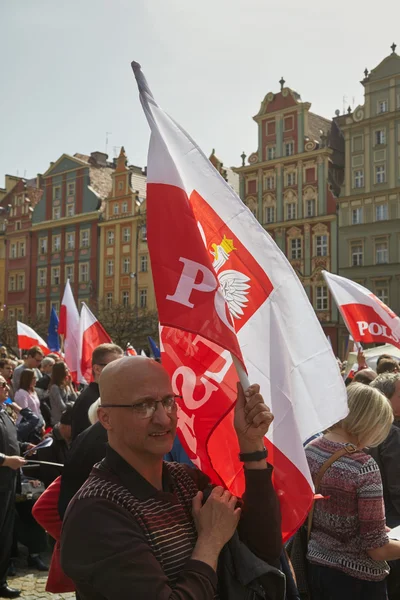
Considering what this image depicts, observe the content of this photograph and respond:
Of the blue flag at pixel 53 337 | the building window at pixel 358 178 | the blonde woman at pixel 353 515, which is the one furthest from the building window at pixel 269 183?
the blonde woman at pixel 353 515

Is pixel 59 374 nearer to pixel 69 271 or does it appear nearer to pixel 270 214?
pixel 270 214

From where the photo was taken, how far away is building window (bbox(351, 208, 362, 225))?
1302 inches

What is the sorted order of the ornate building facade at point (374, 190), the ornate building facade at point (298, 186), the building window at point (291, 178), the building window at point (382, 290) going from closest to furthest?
the ornate building facade at point (374, 190)
the building window at point (382, 290)
the ornate building facade at point (298, 186)
the building window at point (291, 178)

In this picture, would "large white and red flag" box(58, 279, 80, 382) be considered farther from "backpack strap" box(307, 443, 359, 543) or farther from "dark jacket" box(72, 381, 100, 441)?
"backpack strap" box(307, 443, 359, 543)

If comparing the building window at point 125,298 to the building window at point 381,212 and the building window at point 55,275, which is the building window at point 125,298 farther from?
the building window at point 381,212

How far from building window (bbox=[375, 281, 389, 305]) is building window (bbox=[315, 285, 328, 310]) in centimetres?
251

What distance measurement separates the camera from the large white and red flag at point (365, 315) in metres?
7.30

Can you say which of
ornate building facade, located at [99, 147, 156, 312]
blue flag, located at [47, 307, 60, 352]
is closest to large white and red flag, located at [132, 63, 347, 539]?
blue flag, located at [47, 307, 60, 352]

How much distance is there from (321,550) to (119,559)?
155 cm

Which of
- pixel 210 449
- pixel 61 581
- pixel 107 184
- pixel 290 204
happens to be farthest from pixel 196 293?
pixel 107 184

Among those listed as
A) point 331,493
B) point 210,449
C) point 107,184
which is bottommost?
point 331,493

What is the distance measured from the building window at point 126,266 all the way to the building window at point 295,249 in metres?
11.1

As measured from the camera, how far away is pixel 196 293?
7.13ft

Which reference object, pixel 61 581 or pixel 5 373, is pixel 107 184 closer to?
pixel 5 373
